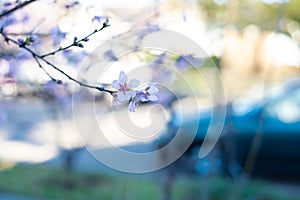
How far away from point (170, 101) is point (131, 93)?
2406mm

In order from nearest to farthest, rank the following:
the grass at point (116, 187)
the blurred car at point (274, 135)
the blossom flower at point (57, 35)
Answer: the blossom flower at point (57, 35)
the grass at point (116, 187)
the blurred car at point (274, 135)

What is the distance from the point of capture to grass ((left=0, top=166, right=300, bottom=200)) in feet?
18.7

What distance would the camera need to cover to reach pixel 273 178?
22.6ft

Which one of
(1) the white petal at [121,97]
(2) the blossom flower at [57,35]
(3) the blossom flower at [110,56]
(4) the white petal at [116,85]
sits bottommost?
(1) the white petal at [121,97]

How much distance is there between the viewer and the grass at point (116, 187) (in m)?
5.70

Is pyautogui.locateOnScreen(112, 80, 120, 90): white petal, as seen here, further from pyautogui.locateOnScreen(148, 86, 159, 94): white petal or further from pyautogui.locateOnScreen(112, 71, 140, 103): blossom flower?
pyautogui.locateOnScreen(148, 86, 159, 94): white petal

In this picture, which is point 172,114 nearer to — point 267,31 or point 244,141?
point 267,31

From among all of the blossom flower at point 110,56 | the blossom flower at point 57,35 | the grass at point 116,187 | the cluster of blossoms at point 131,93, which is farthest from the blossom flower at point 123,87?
the grass at point 116,187

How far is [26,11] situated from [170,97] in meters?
1.56

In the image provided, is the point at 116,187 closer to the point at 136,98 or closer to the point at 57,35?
the point at 57,35

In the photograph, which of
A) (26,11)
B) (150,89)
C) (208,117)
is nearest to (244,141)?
(208,117)

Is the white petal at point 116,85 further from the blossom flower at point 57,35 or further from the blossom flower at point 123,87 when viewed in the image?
the blossom flower at point 57,35

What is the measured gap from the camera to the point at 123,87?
1629 mm

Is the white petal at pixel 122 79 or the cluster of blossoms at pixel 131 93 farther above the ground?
the white petal at pixel 122 79
